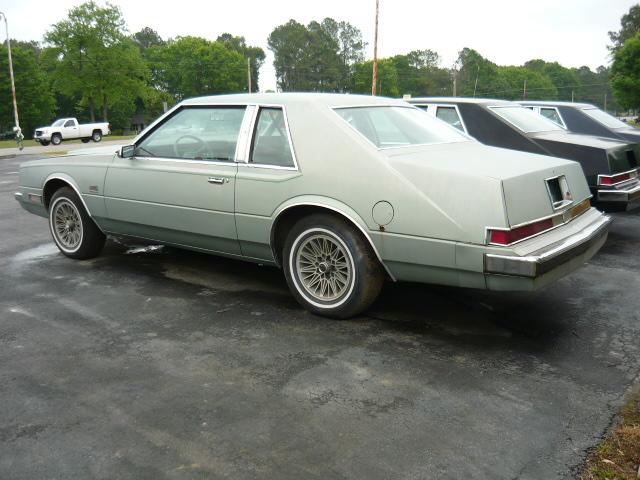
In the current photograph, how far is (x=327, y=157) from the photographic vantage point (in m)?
4.40

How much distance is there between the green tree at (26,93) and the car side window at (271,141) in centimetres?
7095

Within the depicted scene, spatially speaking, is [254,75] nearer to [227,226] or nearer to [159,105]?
[159,105]

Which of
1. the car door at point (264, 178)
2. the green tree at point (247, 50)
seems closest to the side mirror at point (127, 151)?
the car door at point (264, 178)

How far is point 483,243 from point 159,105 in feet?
314

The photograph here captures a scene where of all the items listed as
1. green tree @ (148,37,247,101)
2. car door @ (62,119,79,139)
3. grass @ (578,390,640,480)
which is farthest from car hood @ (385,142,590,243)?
green tree @ (148,37,247,101)

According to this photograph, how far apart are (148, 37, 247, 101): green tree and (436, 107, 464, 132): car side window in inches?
3467

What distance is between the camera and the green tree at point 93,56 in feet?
208

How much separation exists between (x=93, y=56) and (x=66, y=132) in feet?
94.5

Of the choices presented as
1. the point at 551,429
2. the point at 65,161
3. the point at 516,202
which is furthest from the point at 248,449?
the point at 65,161

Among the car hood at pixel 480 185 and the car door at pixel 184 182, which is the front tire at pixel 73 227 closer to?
the car door at pixel 184 182

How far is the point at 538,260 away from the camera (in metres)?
3.71

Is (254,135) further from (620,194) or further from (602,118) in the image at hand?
(602,118)

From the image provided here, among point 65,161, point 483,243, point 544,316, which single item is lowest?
point 544,316

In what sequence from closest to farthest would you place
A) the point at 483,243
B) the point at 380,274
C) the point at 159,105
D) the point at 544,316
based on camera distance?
the point at 483,243 < the point at 380,274 < the point at 544,316 < the point at 159,105
